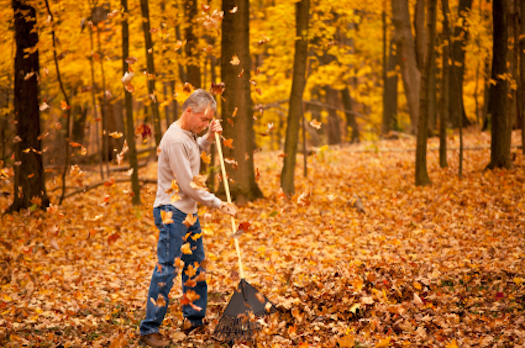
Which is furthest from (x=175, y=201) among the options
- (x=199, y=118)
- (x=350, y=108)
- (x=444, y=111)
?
(x=350, y=108)

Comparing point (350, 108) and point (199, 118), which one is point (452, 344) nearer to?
point (199, 118)

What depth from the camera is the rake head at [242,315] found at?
3.46 metres

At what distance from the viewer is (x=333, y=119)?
733 inches

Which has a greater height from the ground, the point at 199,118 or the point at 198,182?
the point at 199,118

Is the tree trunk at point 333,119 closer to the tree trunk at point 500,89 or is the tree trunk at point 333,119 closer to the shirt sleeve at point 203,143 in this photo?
the tree trunk at point 500,89

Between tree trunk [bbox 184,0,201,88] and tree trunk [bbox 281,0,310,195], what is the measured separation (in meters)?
2.22

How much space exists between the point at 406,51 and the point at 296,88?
5.73m

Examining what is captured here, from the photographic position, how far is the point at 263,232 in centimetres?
700

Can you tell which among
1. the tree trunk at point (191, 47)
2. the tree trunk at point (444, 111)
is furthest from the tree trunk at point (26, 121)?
the tree trunk at point (444, 111)

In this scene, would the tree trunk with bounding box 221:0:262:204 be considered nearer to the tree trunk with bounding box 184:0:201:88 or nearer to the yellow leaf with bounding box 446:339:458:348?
the tree trunk with bounding box 184:0:201:88

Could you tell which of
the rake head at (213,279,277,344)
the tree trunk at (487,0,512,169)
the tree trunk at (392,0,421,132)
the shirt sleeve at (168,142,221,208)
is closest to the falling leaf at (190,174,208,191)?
the shirt sleeve at (168,142,221,208)

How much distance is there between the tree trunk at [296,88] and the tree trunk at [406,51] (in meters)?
4.78

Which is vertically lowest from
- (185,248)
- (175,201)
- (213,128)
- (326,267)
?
(326,267)

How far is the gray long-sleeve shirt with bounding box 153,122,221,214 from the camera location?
3.35 m
